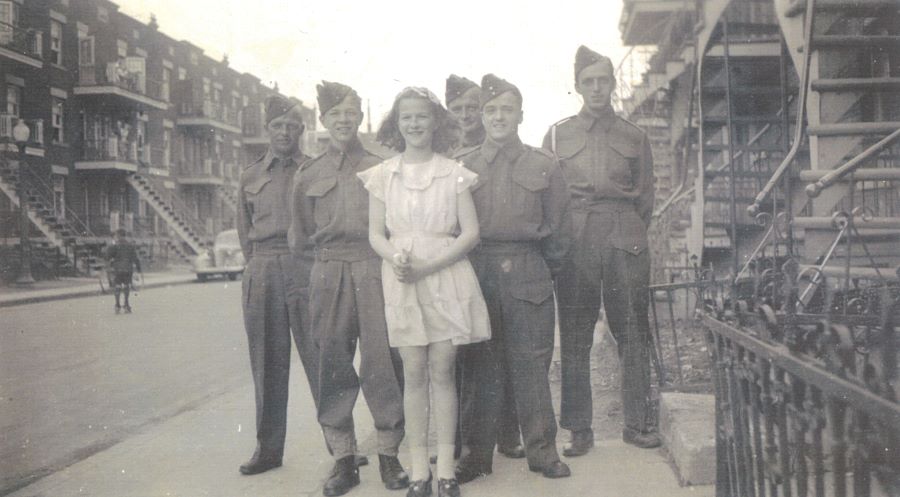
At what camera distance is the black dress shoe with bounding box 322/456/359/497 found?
4047 mm

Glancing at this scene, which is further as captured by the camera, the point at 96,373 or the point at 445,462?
the point at 96,373

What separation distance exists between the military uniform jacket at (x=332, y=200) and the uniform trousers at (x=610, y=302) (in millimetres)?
1217

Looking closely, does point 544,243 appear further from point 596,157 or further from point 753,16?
point 753,16

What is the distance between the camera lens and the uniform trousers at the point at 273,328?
455 cm

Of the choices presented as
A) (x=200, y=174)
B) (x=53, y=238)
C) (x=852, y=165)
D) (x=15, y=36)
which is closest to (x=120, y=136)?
(x=53, y=238)

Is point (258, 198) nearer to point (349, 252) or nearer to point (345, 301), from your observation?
point (349, 252)

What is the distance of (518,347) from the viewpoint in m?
4.21

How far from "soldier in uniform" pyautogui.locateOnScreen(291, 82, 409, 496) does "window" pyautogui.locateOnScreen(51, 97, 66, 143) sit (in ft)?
86.2

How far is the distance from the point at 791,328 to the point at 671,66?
1417 centimetres

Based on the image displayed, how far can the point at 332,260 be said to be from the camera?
4258mm

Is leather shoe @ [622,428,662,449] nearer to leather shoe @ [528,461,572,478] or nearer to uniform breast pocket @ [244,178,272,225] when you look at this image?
leather shoe @ [528,461,572,478]

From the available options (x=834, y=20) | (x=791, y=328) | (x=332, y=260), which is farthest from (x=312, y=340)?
(x=834, y=20)

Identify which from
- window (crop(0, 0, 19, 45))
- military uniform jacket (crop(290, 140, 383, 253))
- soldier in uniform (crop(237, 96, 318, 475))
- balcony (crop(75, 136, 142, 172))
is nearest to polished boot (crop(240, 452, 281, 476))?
soldier in uniform (crop(237, 96, 318, 475))

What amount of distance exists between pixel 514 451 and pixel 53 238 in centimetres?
2313
